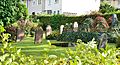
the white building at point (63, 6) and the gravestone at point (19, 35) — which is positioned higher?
the gravestone at point (19, 35)

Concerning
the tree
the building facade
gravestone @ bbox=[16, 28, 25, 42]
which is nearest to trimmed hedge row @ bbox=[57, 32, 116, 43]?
gravestone @ bbox=[16, 28, 25, 42]

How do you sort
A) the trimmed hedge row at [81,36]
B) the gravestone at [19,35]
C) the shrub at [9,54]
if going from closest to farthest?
1. the shrub at [9,54]
2. the trimmed hedge row at [81,36]
3. the gravestone at [19,35]

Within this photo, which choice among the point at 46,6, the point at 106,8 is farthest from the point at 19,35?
the point at 106,8

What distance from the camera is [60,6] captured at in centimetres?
5594

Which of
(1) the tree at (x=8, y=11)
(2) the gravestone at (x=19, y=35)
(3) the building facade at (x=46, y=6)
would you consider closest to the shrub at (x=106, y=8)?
(3) the building facade at (x=46, y=6)

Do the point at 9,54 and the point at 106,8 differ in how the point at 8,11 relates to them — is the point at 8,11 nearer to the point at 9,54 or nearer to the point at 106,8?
the point at 9,54

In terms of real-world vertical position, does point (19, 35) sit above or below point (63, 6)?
above

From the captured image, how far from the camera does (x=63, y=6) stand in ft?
183

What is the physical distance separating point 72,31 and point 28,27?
7.45m

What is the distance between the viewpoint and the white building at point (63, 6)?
184 feet

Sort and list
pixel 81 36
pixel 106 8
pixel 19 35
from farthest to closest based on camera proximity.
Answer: pixel 106 8 < pixel 19 35 < pixel 81 36

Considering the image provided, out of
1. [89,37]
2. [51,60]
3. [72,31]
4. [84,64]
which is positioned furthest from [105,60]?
[72,31]

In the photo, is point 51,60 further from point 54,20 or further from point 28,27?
point 54,20

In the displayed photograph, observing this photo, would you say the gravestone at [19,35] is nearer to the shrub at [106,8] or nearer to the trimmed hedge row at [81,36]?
the trimmed hedge row at [81,36]
